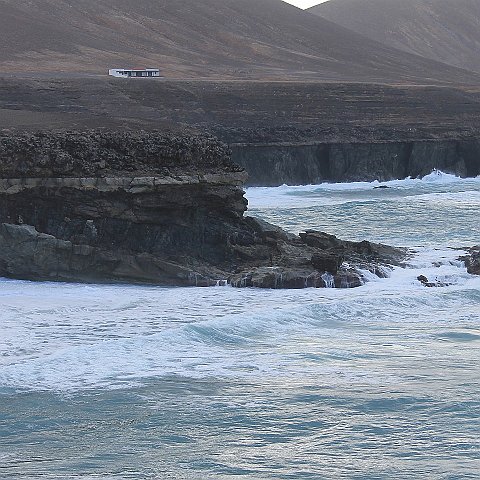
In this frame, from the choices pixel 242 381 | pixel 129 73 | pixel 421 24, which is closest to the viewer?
pixel 242 381

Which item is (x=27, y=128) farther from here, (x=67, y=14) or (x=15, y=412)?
(x=67, y=14)

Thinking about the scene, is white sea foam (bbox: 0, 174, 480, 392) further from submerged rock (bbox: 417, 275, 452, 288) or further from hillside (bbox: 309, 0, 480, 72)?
hillside (bbox: 309, 0, 480, 72)

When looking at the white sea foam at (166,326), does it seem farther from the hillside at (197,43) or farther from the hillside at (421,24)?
the hillside at (421,24)

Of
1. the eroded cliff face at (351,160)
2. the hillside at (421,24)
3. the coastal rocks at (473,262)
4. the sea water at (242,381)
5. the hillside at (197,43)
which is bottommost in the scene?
the sea water at (242,381)

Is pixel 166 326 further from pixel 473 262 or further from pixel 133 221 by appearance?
pixel 473 262

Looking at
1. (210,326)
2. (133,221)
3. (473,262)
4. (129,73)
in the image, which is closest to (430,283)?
(473,262)

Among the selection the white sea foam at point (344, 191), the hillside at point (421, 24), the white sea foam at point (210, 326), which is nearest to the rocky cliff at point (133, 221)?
the white sea foam at point (210, 326)
